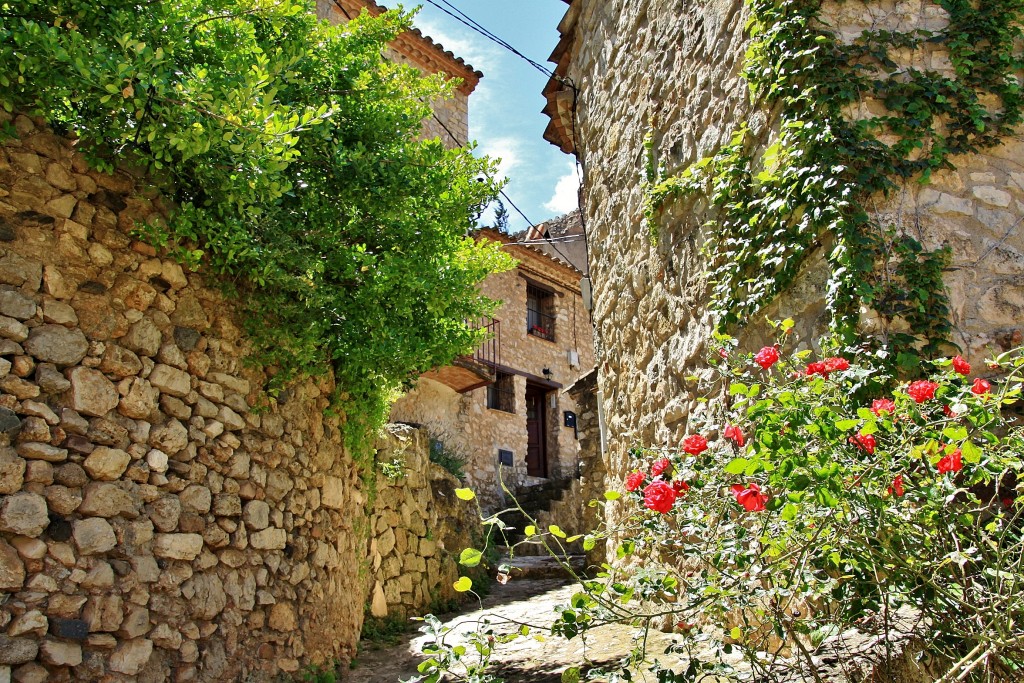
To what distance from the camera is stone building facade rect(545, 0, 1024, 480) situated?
3250 mm

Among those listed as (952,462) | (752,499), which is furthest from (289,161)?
(952,462)

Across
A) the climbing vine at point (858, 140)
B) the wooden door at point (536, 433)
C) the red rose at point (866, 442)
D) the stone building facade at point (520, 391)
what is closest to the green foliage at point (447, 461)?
the stone building facade at point (520, 391)

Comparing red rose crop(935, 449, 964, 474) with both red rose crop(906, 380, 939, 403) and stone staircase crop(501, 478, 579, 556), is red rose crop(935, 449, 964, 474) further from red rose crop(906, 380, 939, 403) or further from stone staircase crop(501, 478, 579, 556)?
stone staircase crop(501, 478, 579, 556)

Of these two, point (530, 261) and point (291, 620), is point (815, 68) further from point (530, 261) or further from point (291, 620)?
point (530, 261)

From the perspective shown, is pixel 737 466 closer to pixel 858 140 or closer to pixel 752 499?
pixel 752 499

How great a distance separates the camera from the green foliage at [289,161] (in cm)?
361

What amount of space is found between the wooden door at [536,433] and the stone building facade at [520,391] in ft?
0.07

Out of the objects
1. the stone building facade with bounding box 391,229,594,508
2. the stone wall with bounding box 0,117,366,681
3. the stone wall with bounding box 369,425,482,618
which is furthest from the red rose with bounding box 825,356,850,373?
the stone building facade with bounding box 391,229,594,508

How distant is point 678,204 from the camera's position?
4500 millimetres

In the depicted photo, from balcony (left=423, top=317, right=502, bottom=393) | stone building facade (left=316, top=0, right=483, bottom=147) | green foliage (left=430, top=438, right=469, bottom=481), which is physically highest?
stone building facade (left=316, top=0, right=483, bottom=147)

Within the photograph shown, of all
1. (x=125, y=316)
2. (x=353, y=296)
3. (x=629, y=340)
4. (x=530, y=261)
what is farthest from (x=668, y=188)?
(x=530, y=261)

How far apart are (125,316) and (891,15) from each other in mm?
4041

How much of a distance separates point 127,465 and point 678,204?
3.27 meters

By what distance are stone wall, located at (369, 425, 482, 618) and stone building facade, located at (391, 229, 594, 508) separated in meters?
4.39
